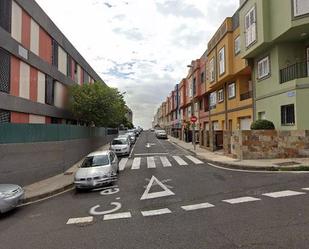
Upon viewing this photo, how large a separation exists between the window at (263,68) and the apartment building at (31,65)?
15.4 meters

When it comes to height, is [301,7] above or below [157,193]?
above

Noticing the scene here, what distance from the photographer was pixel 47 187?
1400 cm

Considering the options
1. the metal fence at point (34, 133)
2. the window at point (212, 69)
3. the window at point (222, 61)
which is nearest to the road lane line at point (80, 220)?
the metal fence at point (34, 133)

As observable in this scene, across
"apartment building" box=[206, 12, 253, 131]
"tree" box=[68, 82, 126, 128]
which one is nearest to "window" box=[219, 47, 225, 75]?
"apartment building" box=[206, 12, 253, 131]

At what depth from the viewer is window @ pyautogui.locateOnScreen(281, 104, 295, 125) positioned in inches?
696

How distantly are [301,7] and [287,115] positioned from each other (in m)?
5.97

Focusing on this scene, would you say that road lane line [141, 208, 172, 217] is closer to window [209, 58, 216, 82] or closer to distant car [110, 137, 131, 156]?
distant car [110, 137, 131, 156]

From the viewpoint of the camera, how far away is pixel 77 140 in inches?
939

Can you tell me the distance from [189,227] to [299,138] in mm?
→ 12416

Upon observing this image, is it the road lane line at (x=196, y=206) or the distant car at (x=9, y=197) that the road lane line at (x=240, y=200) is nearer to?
the road lane line at (x=196, y=206)

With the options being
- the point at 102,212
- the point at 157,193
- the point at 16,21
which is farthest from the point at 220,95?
the point at 102,212

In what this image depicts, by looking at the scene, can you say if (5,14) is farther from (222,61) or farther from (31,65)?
(222,61)

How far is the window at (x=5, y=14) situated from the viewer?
16.0 metres

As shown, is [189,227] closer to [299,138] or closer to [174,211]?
[174,211]
